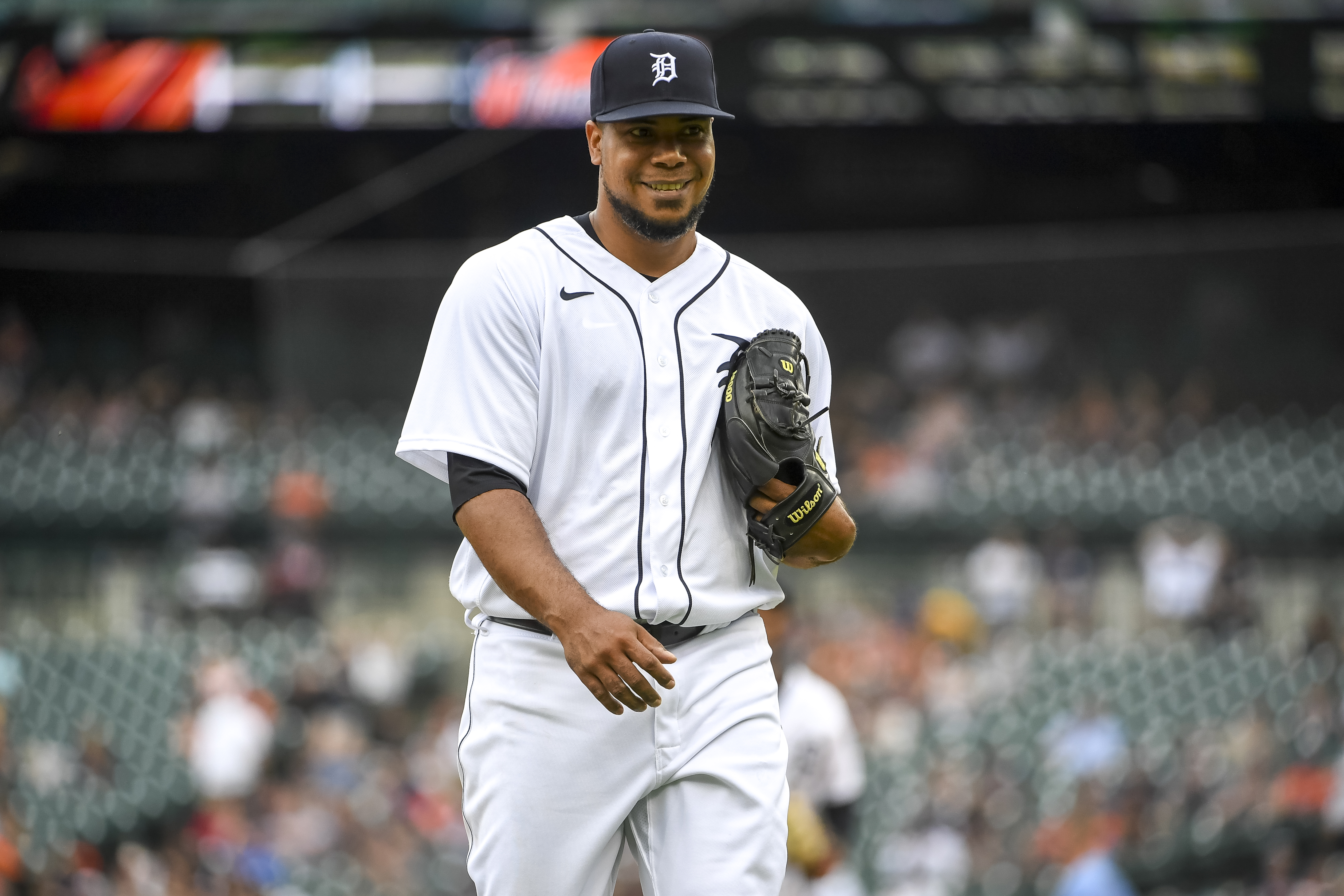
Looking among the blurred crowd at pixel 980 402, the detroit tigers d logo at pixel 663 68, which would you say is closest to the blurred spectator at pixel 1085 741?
the blurred crowd at pixel 980 402

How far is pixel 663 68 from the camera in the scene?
220cm

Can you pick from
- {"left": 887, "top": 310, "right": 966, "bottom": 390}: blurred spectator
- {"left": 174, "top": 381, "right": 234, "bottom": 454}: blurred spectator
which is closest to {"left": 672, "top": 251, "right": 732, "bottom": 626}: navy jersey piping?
{"left": 174, "top": 381, "right": 234, "bottom": 454}: blurred spectator

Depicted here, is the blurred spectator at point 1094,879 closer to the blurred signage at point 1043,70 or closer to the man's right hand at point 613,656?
the man's right hand at point 613,656

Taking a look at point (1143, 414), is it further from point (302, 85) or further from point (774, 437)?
point (774, 437)

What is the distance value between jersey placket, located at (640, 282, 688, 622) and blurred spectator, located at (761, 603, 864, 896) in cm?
209

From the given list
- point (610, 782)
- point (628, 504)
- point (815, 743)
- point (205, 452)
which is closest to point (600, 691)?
point (610, 782)

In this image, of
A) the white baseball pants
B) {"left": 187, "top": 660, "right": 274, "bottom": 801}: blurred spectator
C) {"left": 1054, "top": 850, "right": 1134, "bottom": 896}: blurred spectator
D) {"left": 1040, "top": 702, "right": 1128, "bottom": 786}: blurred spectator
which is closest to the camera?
the white baseball pants

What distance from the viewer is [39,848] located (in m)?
7.80

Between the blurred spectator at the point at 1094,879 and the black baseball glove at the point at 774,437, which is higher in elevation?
the black baseball glove at the point at 774,437

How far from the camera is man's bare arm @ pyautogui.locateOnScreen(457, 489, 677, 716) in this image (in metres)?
2.05

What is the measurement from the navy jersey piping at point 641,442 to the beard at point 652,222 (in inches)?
3.3

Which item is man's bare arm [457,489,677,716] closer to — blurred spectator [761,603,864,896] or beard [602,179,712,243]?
beard [602,179,712,243]

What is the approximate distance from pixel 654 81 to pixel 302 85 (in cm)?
1148

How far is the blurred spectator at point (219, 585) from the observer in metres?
12.7
